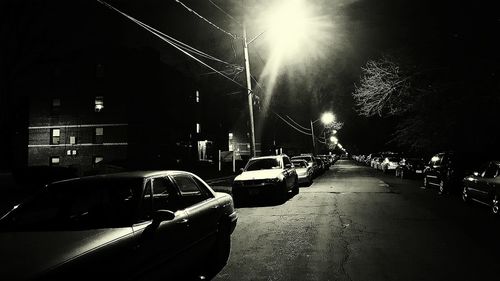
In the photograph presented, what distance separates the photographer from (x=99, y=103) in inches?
1463

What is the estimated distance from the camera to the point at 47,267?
10.1ft

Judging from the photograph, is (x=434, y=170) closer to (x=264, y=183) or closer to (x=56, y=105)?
(x=264, y=183)

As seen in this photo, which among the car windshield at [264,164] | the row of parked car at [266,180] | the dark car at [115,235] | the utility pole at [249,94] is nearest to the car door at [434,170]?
the row of parked car at [266,180]

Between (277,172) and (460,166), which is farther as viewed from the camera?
(460,166)

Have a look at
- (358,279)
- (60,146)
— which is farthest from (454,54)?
(60,146)

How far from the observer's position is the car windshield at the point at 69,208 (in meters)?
4.12

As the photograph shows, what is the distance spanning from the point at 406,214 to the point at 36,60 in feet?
66.6

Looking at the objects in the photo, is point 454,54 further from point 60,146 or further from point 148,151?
point 60,146

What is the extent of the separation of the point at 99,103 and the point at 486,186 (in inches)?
1293

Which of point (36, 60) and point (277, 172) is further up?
point (36, 60)

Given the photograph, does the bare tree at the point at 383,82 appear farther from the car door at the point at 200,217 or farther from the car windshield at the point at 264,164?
the car door at the point at 200,217

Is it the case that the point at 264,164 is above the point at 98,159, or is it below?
above

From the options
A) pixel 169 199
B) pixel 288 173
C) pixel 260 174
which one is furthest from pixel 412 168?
pixel 169 199

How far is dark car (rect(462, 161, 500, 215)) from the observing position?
10.8 metres
